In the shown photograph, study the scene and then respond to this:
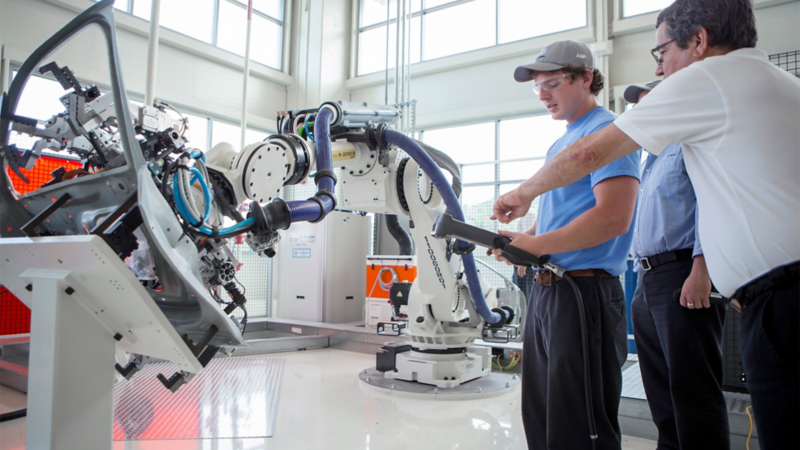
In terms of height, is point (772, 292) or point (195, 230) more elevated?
point (195, 230)

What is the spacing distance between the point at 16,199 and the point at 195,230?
85 centimetres

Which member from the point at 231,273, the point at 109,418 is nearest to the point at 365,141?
the point at 231,273

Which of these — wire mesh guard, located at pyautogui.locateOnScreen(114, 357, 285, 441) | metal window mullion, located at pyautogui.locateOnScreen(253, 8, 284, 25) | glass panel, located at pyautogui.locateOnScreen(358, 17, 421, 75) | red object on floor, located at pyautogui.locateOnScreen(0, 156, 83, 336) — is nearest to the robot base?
wire mesh guard, located at pyautogui.locateOnScreen(114, 357, 285, 441)

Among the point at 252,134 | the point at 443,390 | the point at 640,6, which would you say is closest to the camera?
the point at 443,390

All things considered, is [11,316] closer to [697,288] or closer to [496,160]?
[697,288]

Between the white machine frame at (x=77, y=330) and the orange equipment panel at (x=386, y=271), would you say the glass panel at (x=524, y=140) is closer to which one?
the orange equipment panel at (x=386, y=271)

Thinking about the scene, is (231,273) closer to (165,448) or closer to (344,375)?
(165,448)

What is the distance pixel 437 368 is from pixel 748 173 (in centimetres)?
352

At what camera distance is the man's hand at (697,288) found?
1.90 m

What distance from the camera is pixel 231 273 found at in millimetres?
2340

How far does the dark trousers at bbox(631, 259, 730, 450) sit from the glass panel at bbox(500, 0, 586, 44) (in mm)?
7000

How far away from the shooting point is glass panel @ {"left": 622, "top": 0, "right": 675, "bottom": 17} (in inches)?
290

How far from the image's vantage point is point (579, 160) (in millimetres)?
1318

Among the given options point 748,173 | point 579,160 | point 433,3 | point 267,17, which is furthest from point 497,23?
point 748,173
